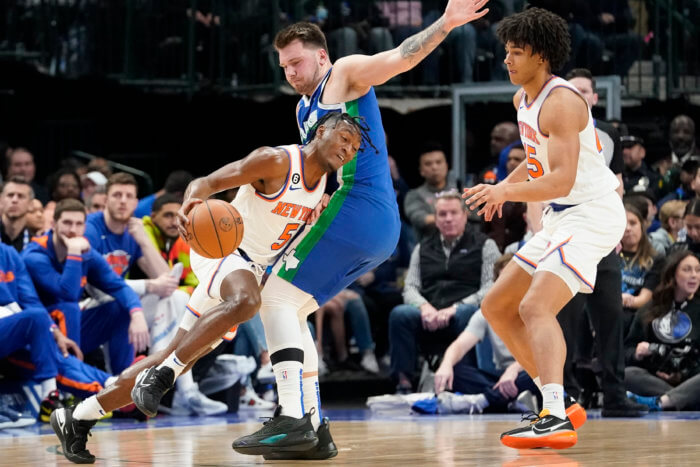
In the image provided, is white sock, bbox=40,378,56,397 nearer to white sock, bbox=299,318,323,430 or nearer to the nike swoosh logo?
white sock, bbox=299,318,323,430

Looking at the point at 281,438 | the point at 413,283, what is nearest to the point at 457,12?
the point at 281,438

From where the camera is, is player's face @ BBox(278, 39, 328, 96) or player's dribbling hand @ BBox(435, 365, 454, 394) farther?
player's dribbling hand @ BBox(435, 365, 454, 394)

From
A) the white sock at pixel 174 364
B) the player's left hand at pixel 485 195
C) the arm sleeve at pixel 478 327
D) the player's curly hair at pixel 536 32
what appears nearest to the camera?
the white sock at pixel 174 364

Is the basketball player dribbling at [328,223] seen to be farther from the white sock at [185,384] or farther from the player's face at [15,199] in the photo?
the player's face at [15,199]

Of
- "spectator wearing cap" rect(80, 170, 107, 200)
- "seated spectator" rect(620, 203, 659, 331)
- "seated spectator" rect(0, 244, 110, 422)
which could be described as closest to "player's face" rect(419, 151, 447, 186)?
"seated spectator" rect(620, 203, 659, 331)

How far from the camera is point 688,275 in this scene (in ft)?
25.6

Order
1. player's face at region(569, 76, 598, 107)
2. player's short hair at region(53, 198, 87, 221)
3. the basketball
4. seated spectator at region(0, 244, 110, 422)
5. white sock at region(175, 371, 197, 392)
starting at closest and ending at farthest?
the basketball → player's face at region(569, 76, 598, 107) → seated spectator at region(0, 244, 110, 422) → player's short hair at region(53, 198, 87, 221) → white sock at region(175, 371, 197, 392)

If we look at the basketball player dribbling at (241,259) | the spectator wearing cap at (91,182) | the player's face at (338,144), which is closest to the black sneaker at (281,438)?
the basketball player dribbling at (241,259)

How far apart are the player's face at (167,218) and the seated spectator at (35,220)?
0.86 meters

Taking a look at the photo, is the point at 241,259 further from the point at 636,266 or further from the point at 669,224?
the point at 669,224

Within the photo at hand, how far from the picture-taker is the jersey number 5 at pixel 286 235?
5168mm

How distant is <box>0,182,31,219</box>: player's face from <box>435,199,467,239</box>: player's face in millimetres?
3113

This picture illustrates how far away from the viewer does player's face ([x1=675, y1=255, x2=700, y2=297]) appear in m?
7.78

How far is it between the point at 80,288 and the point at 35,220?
1.13 meters
